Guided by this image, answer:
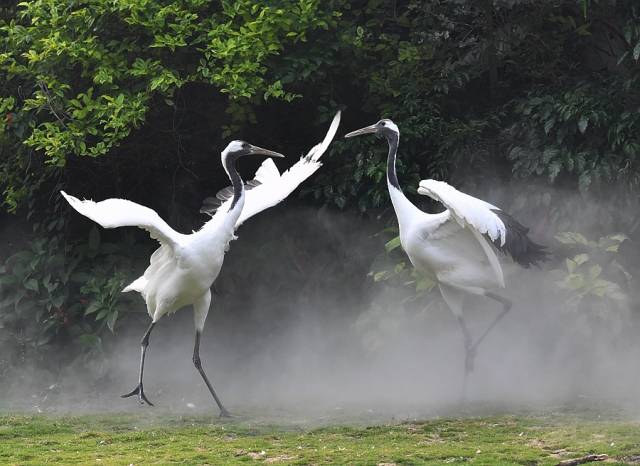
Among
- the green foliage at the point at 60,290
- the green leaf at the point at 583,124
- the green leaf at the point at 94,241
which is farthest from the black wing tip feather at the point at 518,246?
the green leaf at the point at 94,241

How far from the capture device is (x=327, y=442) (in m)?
7.49

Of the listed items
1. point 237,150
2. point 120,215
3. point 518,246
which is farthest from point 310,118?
point 120,215

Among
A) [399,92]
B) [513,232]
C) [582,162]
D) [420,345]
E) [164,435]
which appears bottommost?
[164,435]

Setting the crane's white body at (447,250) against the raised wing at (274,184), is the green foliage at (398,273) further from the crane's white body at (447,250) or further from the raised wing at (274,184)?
the raised wing at (274,184)

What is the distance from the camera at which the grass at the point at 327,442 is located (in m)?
6.71

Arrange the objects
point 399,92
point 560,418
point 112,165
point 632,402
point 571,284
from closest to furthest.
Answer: point 560,418
point 632,402
point 571,284
point 399,92
point 112,165

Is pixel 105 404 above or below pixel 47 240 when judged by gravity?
below

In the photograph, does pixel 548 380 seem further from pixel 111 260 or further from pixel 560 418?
pixel 111 260

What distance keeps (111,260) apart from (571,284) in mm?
5108

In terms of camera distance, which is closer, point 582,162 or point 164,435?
point 164,435

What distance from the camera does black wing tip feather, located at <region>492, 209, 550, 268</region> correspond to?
29.0 ft

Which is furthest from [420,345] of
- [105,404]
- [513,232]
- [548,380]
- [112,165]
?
[112,165]

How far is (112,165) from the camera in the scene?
12297mm

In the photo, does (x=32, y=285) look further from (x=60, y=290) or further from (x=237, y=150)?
(x=237, y=150)
